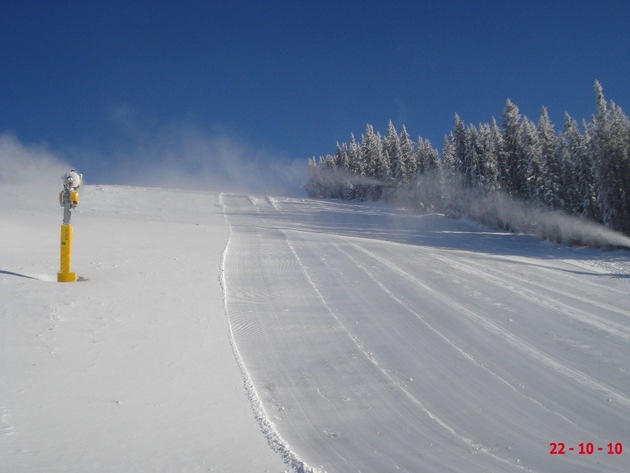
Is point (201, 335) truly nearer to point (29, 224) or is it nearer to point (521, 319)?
point (521, 319)

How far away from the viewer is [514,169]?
43500 mm

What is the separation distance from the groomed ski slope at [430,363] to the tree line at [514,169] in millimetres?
19869

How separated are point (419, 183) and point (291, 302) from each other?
53480mm

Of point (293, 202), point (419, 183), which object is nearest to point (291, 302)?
point (293, 202)

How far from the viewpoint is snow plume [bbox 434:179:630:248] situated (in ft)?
99.8

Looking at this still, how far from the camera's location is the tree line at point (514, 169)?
107 feet

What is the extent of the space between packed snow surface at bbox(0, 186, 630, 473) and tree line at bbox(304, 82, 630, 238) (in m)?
21.8

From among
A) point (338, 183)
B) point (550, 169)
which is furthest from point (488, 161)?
point (338, 183)

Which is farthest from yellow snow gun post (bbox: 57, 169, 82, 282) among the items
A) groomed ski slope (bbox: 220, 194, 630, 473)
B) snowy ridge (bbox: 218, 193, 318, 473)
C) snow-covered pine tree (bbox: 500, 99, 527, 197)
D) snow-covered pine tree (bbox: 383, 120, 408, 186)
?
snow-covered pine tree (bbox: 383, 120, 408, 186)

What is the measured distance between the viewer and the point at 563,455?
17.0 feet

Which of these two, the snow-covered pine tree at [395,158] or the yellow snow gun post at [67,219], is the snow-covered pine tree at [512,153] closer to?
the snow-covered pine tree at [395,158]

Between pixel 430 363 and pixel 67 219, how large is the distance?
34.1 ft

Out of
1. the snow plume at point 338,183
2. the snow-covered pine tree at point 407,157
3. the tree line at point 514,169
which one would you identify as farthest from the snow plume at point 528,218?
the snow plume at point 338,183

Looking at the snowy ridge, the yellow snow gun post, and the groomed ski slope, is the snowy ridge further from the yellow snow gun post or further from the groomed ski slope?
the yellow snow gun post
